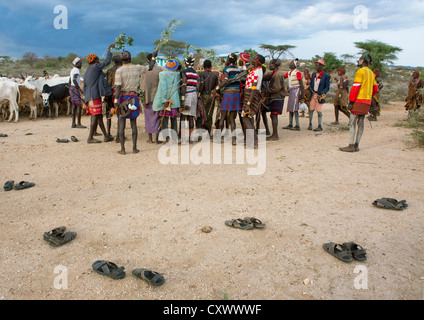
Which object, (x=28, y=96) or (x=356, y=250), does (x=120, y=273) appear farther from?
(x=28, y=96)

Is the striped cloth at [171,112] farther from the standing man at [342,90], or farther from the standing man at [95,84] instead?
the standing man at [342,90]

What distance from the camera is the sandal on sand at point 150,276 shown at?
2.55 metres

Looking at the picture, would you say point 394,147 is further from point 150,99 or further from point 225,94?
Answer: point 150,99

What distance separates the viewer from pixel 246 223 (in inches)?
141

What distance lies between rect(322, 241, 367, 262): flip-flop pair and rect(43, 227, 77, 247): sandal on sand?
261cm

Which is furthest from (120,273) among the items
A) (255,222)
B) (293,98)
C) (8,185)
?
(293,98)

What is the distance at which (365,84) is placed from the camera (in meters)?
6.29

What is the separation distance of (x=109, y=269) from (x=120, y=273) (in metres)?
0.12

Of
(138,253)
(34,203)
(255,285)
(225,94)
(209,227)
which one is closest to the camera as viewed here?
(255,285)

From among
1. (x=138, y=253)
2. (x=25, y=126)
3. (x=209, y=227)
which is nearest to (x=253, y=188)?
(x=209, y=227)

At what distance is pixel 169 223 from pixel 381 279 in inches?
87.1
